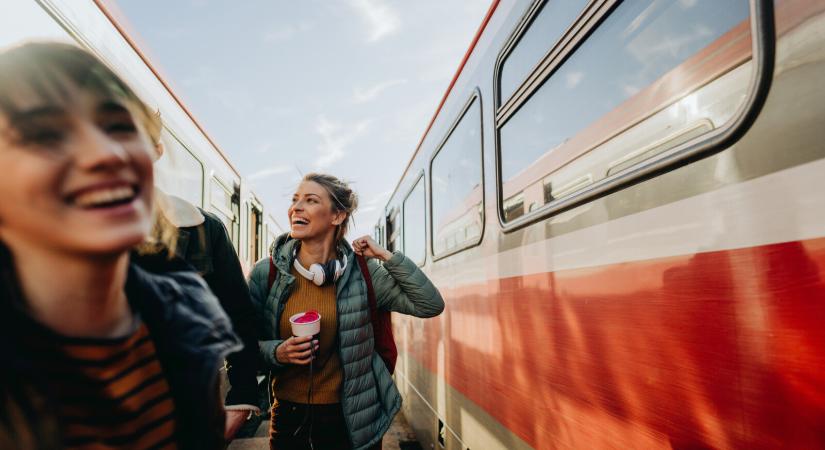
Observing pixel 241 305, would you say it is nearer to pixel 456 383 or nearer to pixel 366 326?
pixel 366 326

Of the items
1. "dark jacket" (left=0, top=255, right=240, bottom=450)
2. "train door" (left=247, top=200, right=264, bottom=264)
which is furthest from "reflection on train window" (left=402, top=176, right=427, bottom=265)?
"dark jacket" (left=0, top=255, right=240, bottom=450)

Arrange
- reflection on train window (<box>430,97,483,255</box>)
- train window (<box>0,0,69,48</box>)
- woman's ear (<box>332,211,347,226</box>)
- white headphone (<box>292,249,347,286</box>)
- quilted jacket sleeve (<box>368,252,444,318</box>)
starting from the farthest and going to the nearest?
1. reflection on train window (<box>430,97,483,255</box>)
2. woman's ear (<box>332,211,347,226</box>)
3. quilted jacket sleeve (<box>368,252,444,318</box>)
4. white headphone (<box>292,249,347,286</box>)
5. train window (<box>0,0,69,48</box>)

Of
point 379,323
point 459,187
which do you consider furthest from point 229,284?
point 459,187

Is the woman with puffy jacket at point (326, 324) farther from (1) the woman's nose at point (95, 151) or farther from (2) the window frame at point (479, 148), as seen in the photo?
(1) the woman's nose at point (95, 151)

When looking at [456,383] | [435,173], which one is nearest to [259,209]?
[435,173]

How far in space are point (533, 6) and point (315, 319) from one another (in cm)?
160

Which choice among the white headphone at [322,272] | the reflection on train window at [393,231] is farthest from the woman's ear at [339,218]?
the reflection on train window at [393,231]

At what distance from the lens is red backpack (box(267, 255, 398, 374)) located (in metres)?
2.21

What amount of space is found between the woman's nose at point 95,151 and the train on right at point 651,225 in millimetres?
1180

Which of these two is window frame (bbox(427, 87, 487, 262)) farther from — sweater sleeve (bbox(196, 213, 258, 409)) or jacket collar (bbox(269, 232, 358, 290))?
sweater sleeve (bbox(196, 213, 258, 409))

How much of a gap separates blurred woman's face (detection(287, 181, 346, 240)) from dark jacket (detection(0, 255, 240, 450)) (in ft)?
4.11

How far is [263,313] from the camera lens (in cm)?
214

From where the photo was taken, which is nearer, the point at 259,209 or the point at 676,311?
the point at 676,311

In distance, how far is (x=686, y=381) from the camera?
115 cm
